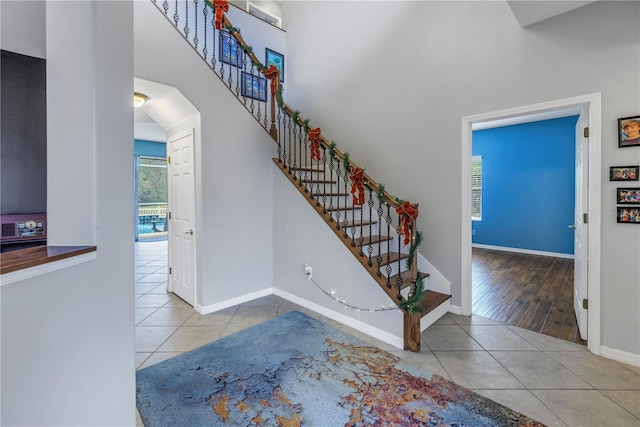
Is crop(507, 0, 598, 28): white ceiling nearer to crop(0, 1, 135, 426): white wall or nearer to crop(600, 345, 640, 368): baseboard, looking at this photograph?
crop(600, 345, 640, 368): baseboard

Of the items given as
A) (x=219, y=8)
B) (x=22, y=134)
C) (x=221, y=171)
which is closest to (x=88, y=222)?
(x=22, y=134)

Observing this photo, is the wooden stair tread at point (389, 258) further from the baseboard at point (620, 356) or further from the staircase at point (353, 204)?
the baseboard at point (620, 356)

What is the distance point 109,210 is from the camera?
1.34 meters

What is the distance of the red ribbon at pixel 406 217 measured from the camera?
8.31 feet

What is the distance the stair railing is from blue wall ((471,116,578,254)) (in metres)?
4.36

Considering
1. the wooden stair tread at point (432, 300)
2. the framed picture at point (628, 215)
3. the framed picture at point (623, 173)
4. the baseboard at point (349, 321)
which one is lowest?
the baseboard at point (349, 321)

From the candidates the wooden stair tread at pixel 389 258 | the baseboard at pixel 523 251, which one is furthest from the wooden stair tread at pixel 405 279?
the baseboard at pixel 523 251

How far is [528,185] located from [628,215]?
183 inches

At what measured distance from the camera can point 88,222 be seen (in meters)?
1.28

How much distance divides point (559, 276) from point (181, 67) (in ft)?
20.2

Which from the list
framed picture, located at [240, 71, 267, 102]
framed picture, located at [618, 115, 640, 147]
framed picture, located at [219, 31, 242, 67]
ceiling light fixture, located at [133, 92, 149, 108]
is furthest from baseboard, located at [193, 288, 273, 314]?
framed picture, located at [618, 115, 640, 147]

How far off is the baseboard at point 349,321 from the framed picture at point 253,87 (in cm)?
293

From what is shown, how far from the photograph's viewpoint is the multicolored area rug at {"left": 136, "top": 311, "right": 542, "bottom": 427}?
1.68 metres

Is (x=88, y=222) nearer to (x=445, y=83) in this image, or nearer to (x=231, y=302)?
(x=231, y=302)
